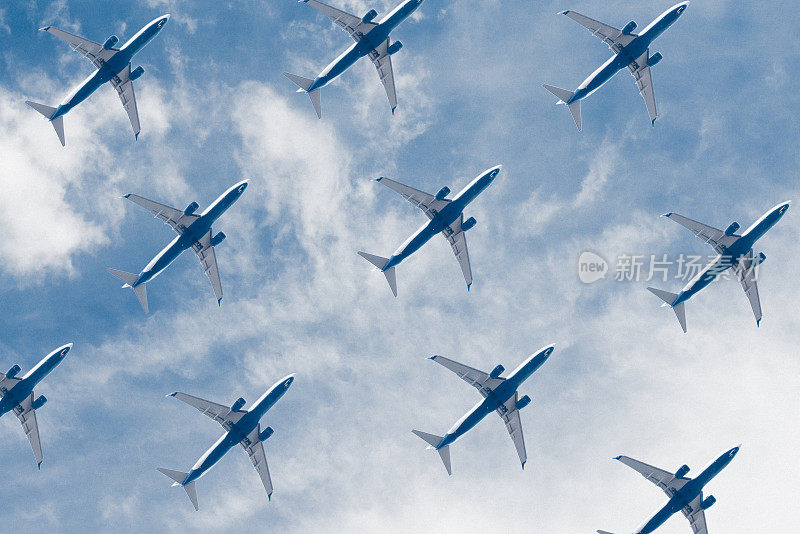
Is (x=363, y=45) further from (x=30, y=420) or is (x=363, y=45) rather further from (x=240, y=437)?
(x=30, y=420)

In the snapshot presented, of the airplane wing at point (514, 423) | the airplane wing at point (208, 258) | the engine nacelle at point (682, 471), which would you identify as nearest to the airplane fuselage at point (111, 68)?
Result: the airplane wing at point (208, 258)

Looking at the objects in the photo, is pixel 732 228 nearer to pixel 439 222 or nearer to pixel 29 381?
pixel 439 222

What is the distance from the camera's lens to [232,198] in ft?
484

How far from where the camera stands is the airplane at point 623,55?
14900cm

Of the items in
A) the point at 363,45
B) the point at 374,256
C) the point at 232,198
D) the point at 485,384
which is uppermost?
the point at 363,45

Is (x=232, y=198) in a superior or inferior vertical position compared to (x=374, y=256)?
superior

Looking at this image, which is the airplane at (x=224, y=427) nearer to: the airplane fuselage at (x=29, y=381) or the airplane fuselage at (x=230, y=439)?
the airplane fuselage at (x=230, y=439)

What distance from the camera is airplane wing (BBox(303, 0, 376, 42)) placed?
152 metres

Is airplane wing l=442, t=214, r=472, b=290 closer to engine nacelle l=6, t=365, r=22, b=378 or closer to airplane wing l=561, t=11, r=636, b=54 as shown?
airplane wing l=561, t=11, r=636, b=54

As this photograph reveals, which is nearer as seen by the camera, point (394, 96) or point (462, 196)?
point (462, 196)

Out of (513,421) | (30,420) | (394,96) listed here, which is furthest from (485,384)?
(30,420)

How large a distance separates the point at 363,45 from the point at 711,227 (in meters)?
56.5

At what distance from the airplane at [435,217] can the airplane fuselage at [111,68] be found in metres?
38.2

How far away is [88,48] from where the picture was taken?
5945 inches
